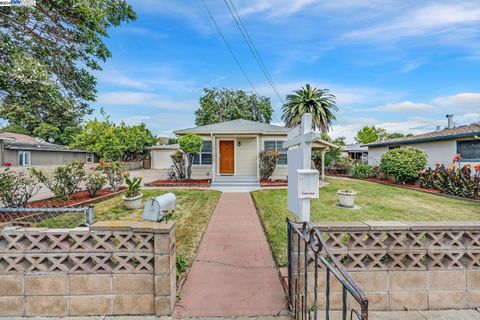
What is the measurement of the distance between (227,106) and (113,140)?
14.2m

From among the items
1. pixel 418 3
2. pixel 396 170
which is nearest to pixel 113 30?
pixel 418 3

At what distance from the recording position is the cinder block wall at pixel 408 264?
2840 millimetres

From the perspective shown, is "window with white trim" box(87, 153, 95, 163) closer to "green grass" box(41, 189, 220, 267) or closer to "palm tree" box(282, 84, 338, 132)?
"palm tree" box(282, 84, 338, 132)

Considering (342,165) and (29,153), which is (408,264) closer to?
(342,165)

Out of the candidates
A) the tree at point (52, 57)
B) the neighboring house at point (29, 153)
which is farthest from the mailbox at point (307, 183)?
the neighboring house at point (29, 153)

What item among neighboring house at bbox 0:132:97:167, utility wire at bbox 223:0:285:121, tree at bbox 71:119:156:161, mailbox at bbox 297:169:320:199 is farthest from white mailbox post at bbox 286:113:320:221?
tree at bbox 71:119:156:161

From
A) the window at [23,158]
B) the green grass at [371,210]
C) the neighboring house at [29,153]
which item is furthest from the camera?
the window at [23,158]

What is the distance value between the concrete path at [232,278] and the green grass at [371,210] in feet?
1.51

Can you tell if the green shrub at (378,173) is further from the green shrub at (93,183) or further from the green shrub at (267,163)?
the green shrub at (93,183)

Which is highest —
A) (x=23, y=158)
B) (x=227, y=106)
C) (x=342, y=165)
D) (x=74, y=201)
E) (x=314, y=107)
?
(x=227, y=106)

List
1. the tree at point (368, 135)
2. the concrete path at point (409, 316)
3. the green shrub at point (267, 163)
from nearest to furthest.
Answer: the concrete path at point (409, 316) → the green shrub at point (267, 163) → the tree at point (368, 135)

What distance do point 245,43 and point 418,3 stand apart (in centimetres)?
734

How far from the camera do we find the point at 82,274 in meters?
2.66

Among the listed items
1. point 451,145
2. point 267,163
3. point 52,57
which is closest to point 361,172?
point 451,145
